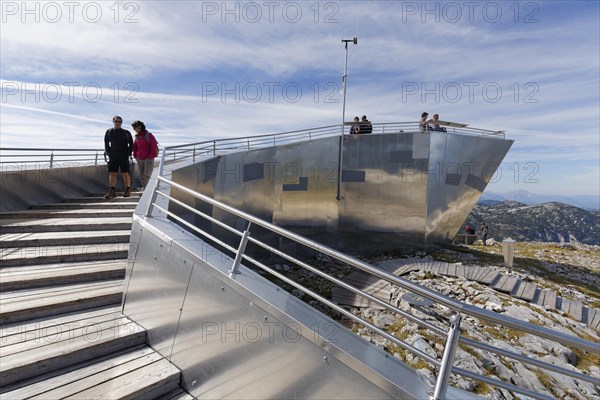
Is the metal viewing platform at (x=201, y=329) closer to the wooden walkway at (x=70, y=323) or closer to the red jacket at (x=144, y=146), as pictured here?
the wooden walkway at (x=70, y=323)

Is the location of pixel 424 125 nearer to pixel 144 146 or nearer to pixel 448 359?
pixel 144 146

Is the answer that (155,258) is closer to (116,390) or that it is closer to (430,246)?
(116,390)

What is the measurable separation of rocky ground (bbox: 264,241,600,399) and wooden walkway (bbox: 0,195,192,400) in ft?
9.19

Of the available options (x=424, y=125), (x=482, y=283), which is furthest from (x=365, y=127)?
(x=482, y=283)

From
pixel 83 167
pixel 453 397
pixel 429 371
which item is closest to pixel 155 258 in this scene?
pixel 453 397

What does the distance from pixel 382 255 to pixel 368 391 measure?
15.9m

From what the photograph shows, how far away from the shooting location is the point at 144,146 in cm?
829

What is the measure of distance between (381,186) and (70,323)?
1542 cm

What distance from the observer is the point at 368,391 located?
2.43 metres

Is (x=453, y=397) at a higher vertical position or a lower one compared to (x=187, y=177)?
lower

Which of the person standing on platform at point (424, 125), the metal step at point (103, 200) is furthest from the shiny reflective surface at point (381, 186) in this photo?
the metal step at point (103, 200)

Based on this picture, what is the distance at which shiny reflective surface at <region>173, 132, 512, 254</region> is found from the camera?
16172mm

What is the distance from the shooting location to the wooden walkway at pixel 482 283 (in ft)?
36.7

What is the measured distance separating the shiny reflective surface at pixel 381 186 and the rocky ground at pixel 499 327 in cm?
141
